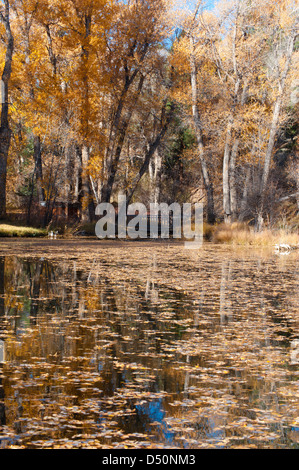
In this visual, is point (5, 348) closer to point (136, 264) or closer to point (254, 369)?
point (254, 369)

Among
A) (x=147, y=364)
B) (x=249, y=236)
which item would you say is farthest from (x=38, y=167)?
(x=147, y=364)

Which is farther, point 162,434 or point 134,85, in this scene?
point 134,85

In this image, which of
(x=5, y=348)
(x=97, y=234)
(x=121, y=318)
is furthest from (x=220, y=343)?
(x=97, y=234)

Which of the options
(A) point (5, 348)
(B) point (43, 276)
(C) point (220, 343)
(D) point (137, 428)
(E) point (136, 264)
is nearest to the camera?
(D) point (137, 428)

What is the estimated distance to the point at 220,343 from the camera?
5320 millimetres

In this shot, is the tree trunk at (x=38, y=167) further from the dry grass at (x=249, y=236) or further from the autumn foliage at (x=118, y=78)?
the dry grass at (x=249, y=236)

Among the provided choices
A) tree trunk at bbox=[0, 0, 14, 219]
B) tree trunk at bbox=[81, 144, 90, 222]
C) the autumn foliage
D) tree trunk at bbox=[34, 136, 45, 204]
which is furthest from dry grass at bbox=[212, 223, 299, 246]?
tree trunk at bbox=[0, 0, 14, 219]

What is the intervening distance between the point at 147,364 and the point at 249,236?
57.5 feet

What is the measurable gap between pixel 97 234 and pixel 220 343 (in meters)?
18.3

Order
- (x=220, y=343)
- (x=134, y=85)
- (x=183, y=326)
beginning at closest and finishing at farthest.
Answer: (x=220, y=343)
(x=183, y=326)
(x=134, y=85)

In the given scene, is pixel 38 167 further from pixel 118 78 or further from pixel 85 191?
pixel 118 78

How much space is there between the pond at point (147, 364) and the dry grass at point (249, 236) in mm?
11794

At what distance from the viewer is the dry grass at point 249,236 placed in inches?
818

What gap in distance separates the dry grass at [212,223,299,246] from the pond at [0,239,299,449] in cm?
1179
